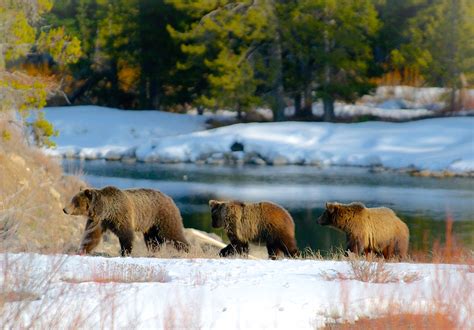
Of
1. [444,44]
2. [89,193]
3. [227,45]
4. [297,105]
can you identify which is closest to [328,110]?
[297,105]

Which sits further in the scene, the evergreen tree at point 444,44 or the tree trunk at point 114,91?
the tree trunk at point 114,91

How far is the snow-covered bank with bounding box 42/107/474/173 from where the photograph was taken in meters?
42.5

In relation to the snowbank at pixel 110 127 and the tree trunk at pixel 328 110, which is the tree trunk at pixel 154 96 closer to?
the snowbank at pixel 110 127

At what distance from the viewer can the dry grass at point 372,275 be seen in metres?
8.28

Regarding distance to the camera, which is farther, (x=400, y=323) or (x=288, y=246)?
(x=288, y=246)

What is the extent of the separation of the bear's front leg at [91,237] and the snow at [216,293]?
101 inches

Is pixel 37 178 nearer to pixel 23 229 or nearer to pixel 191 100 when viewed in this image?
pixel 23 229

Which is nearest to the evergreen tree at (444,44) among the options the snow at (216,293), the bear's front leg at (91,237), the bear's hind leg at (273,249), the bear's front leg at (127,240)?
the bear's hind leg at (273,249)

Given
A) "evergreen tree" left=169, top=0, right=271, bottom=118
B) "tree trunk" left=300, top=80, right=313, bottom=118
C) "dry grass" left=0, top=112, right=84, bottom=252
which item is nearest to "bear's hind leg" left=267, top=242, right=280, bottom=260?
"dry grass" left=0, top=112, right=84, bottom=252

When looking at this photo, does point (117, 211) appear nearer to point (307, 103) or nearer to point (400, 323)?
point (400, 323)

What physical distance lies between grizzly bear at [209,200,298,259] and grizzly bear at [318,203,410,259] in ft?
2.42

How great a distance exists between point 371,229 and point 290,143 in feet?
108

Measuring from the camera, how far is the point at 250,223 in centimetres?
1262

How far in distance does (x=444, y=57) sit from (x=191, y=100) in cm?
1416
